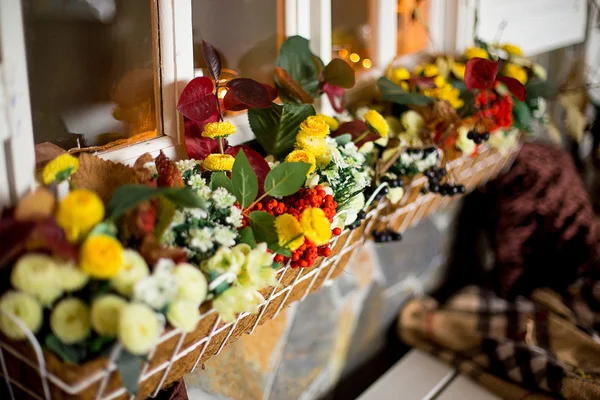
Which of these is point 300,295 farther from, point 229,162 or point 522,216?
point 522,216

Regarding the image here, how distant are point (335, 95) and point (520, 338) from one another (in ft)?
2.58

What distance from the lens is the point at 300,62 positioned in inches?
42.3

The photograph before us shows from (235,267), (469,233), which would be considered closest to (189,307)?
(235,267)

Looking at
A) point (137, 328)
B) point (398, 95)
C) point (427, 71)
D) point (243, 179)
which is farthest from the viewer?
point (427, 71)

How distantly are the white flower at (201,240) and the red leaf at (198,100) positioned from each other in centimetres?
23

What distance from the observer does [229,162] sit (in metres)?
0.84

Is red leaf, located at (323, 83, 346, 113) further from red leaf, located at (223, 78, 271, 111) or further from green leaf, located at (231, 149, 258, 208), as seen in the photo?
green leaf, located at (231, 149, 258, 208)

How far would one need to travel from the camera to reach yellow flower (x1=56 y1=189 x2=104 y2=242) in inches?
23.4

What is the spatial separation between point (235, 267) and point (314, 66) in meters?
0.53

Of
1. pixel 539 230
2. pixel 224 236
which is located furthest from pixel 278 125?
pixel 539 230

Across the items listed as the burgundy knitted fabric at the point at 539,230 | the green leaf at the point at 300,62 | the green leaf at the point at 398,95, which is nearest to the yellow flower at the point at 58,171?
the green leaf at the point at 300,62

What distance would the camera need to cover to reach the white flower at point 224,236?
725 millimetres

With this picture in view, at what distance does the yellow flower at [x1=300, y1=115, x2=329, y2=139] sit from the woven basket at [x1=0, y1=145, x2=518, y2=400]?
0.19 m

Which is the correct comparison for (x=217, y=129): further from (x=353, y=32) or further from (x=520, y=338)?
(x=520, y=338)
